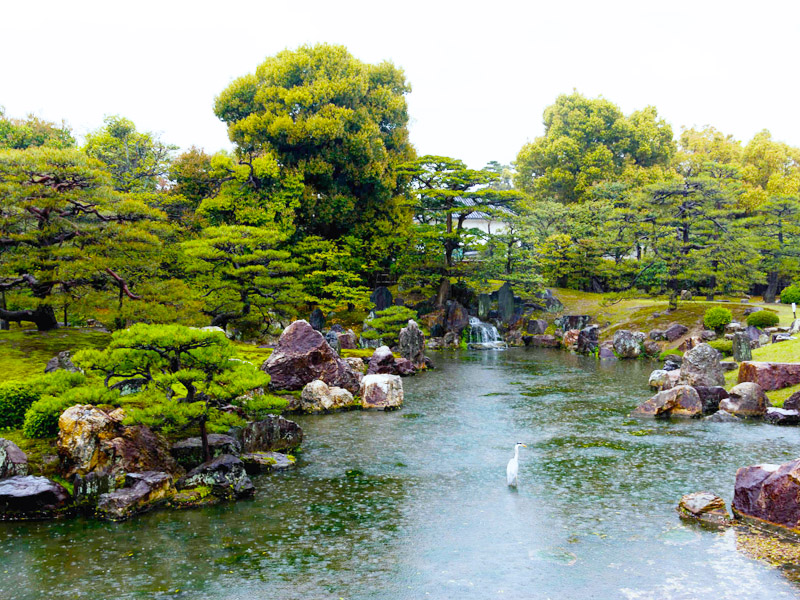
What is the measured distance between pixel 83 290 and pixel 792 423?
2539cm

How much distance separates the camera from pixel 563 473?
15.0 metres

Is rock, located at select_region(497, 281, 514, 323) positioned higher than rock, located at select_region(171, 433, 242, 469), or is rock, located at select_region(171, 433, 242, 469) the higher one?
rock, located at select_region(497, 281, 514, 323)

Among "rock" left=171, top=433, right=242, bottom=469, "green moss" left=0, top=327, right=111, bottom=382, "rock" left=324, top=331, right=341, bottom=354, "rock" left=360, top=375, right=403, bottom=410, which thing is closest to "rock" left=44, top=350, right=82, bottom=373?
"green moss" left=0, top=327, right=111, bottom=382

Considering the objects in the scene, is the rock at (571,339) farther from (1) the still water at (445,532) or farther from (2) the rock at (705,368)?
(1) the still water at (445,532)

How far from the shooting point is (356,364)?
2875cm

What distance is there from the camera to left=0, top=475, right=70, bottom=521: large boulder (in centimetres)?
1198

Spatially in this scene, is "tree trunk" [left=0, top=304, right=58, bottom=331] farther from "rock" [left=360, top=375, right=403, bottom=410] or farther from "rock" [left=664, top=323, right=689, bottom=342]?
"rock" [left=664, top=323, right=689, bottom=342]

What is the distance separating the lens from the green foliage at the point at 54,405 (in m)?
13.3

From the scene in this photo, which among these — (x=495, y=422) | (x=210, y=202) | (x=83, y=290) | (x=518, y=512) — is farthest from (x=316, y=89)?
(x=518, y=512)

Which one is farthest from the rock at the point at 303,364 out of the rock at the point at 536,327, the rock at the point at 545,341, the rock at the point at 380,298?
the rock at the point at 536,327

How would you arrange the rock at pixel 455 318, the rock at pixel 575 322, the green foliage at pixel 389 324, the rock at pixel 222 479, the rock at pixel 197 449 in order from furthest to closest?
the rock at pixel 575 322, the rock at pixel 455 318, the green foliage at pixel 389 324, the rock at pixel 197 449, the rock at pixel 222 479

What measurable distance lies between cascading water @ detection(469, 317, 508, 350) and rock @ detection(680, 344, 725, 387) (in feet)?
73.1

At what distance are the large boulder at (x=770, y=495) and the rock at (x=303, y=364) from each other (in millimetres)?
15730

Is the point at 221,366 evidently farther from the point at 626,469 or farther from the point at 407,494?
the point at 626,469
